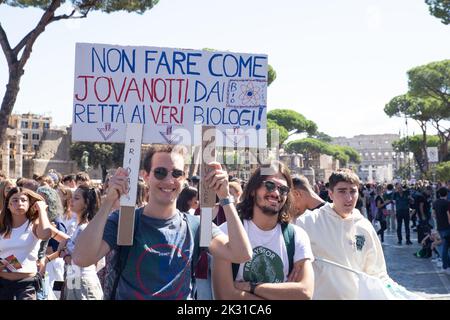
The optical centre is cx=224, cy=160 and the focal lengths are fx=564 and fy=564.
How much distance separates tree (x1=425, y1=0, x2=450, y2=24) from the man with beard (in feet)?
63.9

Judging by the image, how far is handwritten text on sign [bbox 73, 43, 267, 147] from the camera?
128 inches

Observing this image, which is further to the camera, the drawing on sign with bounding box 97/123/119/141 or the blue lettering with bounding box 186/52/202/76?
the blue lettering with bounding box 186/52/202/76

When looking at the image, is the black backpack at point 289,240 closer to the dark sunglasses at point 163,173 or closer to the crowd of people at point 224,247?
the crowd of people at point 224,247

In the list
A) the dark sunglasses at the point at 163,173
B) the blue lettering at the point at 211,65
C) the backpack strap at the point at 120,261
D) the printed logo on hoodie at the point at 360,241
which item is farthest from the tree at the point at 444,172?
the backpack strap at the point at 120,261

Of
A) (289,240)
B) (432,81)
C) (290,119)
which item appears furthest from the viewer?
(290,119)

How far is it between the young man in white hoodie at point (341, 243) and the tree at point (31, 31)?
9.61 m

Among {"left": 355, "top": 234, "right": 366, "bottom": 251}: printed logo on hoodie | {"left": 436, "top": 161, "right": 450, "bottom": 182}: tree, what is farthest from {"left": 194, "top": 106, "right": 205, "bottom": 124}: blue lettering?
{"left": 436, "top": 161, "right": 450, "bottom": 182}: tree

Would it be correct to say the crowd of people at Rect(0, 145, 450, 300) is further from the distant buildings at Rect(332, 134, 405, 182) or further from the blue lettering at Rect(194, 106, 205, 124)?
the distant buildings at Rect(332, 134, 405, 182)

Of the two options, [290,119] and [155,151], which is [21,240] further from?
[290,119]

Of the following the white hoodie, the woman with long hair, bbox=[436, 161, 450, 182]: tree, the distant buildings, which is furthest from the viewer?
the distant buildings

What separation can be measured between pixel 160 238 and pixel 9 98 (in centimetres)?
1020

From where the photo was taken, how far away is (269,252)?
2.89 metres

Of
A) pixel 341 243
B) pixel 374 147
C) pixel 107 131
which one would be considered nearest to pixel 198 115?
pixel 107 131
